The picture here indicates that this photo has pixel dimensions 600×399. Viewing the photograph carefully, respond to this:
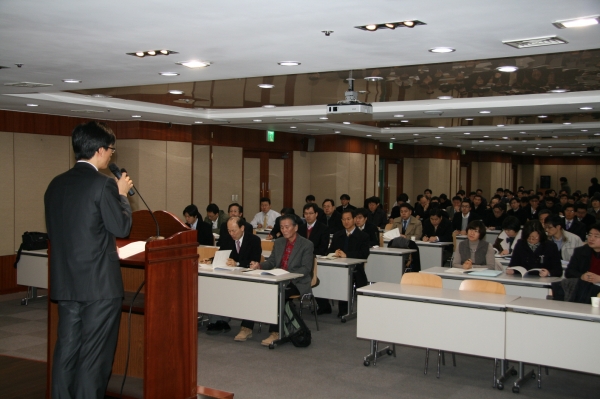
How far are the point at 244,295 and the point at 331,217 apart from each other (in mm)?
4893

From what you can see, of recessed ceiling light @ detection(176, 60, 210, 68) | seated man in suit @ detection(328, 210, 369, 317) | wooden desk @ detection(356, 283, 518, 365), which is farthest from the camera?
seated man in suit @ detection(328, 210, 369, 317)

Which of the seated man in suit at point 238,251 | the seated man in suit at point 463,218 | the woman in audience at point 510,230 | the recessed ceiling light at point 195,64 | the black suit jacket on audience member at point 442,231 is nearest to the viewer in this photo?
the recessed ceiling light at point 195,64

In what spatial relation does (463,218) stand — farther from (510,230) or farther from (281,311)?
(281,311)

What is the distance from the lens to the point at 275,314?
22.3ft

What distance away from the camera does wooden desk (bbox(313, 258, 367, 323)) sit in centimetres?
810

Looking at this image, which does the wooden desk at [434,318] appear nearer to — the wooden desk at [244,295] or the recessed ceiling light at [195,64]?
the wooden desk at [244,295]

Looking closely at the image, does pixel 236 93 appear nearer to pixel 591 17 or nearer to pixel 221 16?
pixel 221 16

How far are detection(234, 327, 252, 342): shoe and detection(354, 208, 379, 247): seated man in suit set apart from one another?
8.96ft

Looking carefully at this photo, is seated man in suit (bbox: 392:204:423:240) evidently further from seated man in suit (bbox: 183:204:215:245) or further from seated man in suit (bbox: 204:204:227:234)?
seated man in suit (bbox: 183:204:215:245)

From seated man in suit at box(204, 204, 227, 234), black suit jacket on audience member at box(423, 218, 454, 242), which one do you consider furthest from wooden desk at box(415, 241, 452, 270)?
seated man in suit at box(204, 204, 227, 234)

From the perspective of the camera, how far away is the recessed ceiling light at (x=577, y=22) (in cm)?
379

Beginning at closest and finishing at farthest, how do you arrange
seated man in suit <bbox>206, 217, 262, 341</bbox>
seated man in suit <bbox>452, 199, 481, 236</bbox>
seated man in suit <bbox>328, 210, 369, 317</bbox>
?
seated man in suit <bbox>206, 217, 262, 341</bbox>, seated man in suit <bbox>328, 210, 369, 317</bbox>, seated man in suit <bbox>452, 199, 481, 236</bbox>

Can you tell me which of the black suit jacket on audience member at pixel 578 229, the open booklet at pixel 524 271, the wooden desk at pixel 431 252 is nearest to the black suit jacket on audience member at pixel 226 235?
the open booklet at pixel 524 271

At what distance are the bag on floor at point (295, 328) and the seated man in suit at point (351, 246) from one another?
147cm
